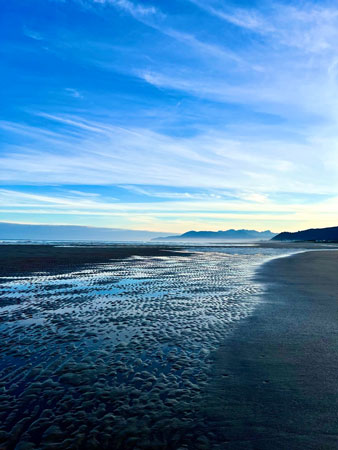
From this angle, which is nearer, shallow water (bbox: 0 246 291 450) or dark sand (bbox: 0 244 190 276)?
shallow water (bbox: 0 246 291 450)

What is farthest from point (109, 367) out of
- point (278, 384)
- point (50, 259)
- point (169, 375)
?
point (50, 259)

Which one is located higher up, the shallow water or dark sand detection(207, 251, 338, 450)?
the shallow water

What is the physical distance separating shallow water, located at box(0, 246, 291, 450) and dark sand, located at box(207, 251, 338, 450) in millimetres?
442

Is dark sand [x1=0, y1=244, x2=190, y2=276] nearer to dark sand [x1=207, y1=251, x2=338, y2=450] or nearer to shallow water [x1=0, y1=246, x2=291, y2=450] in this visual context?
shallow water [x1=0, y1=246, x2=291, y2=450]

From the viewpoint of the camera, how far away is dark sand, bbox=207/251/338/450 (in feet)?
15.7

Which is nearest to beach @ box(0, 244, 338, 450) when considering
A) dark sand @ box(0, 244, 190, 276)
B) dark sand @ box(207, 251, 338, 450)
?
dark sand @ box(207, 251, 338, 450)

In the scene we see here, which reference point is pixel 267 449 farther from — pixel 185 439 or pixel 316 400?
pixel 316 400

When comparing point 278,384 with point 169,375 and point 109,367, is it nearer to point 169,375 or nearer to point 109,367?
point 169,375

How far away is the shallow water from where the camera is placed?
482cm

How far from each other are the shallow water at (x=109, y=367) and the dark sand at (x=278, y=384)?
17.4 inches

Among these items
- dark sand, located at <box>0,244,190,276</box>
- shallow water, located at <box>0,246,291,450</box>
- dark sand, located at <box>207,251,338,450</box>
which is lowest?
dark sand, located at <box>207,251,338,450</box>

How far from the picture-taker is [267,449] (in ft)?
Result: 14.5

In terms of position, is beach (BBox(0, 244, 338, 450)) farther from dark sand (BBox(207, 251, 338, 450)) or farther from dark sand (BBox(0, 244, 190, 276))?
dark sand (BBox(0, 244, 190, 276))

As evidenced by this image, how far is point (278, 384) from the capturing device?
6426 millimetres
